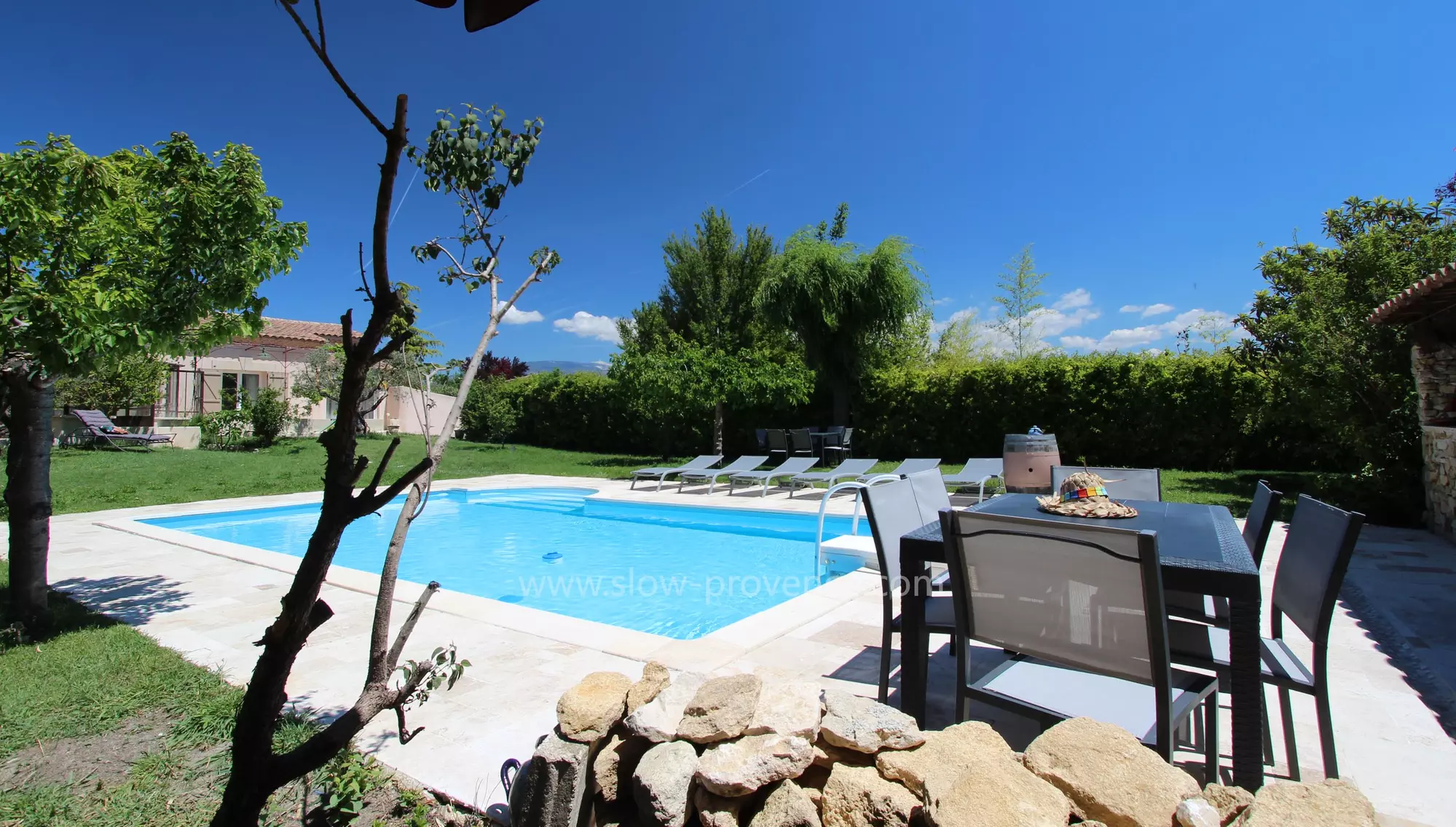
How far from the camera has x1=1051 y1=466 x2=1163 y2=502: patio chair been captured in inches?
154

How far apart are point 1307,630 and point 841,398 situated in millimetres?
13517

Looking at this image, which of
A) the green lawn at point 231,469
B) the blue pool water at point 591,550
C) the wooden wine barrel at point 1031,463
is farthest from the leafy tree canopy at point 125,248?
the wooden wine barrel at point 1031,463

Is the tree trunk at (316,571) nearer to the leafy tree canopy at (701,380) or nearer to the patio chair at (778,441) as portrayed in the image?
the leafy tree canopy at (701,380)

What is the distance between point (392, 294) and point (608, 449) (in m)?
18.8

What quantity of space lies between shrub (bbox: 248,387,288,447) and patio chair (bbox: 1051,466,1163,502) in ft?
67.6

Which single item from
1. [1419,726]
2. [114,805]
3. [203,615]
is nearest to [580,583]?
[203,615]

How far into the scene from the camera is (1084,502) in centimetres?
286

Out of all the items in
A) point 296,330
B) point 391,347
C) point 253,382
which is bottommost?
point 391,347

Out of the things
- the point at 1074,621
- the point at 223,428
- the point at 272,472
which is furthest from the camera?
the point at 223,428

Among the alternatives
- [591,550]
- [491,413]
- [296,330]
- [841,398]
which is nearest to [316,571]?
[591,550]

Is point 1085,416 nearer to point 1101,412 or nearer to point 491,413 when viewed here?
point 1101,412

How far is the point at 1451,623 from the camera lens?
3.71 meters

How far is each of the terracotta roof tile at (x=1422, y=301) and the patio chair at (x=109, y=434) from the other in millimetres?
22850

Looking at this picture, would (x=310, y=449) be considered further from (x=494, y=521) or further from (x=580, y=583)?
(x=580, y=583)
